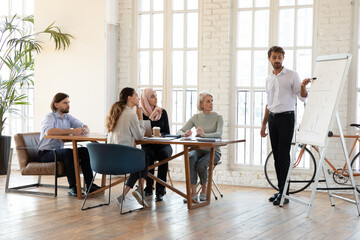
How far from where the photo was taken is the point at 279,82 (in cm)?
669

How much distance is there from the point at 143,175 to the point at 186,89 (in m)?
2.78

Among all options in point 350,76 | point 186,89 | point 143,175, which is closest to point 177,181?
point 186,89

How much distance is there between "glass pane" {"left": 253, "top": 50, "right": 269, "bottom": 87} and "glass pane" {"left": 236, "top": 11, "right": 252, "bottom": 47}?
0.23 meters

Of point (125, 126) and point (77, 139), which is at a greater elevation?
point (125, 126)

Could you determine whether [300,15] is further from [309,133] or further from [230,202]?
[230,202]

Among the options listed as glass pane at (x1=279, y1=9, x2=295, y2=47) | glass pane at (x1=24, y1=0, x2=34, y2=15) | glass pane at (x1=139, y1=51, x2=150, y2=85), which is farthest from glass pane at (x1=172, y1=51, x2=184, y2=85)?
glass pane at (x1=24, y1=0, x2=34, y2=15)

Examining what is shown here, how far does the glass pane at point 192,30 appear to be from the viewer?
8586 millimetres

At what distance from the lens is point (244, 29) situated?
27.0ft

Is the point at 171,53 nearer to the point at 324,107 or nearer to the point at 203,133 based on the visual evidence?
the point at 203,133

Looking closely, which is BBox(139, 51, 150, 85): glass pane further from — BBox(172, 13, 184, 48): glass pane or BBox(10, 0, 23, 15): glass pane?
BBox(10, 0, 23, 15): glass pane

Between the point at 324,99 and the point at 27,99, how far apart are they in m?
6.03

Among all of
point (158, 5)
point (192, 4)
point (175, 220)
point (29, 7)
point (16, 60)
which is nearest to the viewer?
point (175, 220)

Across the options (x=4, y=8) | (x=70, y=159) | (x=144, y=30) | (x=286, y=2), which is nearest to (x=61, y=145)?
(x=70, y=159)

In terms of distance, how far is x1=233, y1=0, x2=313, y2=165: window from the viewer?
25.9 ft
